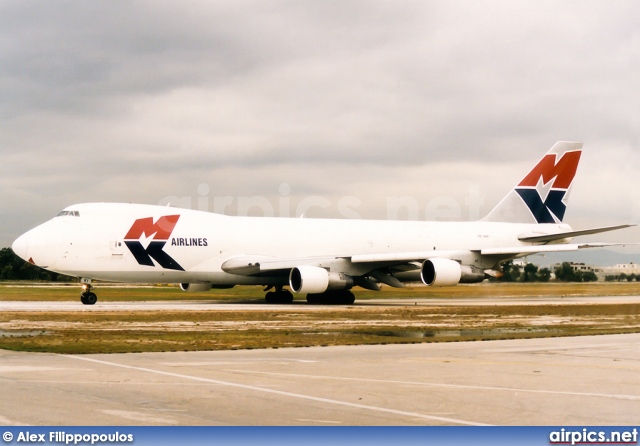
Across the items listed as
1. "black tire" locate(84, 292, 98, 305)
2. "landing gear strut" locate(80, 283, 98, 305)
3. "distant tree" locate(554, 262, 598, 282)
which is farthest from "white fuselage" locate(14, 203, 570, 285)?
"distant tree" locate(554, 262, 598, 282)

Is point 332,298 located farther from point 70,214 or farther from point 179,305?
point 70,214

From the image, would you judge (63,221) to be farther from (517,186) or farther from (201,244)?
(517,186)

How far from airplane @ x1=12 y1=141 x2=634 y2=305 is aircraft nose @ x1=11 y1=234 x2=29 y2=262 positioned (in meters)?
0.05

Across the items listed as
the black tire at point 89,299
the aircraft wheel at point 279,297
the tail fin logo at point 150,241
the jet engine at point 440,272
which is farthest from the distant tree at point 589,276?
the black tire at point 89,299

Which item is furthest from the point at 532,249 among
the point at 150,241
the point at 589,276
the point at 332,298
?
the point at 589,276

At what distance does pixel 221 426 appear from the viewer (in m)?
8.60

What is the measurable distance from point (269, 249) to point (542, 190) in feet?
69.4

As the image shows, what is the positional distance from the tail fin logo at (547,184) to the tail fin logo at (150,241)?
83.9 ft

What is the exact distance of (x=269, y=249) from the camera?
4294cm

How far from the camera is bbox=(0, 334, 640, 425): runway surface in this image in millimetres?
9141

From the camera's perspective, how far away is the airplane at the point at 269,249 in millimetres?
38594

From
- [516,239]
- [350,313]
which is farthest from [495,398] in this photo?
[516,239]

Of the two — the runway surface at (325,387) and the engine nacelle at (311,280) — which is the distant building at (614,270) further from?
the runway surface at (325,387)

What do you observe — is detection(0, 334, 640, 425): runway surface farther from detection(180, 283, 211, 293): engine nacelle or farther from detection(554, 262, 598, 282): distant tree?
detection(554, 262, 598, 282): distant tree
